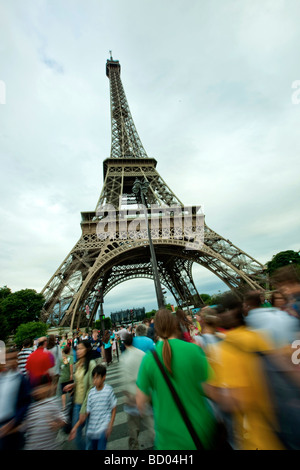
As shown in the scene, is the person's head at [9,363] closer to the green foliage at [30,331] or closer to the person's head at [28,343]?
the person's head at [28,343]

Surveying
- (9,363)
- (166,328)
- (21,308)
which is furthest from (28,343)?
(21,308)

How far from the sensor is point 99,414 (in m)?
2.37

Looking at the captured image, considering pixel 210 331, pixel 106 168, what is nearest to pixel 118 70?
pixel 106 168

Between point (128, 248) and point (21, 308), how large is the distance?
14.4 metres

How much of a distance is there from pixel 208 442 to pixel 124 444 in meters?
2.66

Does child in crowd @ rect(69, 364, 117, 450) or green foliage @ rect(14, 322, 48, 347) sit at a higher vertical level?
child in crowd @ rect(69, 364, 117, 450)

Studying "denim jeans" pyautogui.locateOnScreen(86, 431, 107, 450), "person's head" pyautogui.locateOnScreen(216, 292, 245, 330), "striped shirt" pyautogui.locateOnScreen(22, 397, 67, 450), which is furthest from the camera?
"denim jeans" pyautogui.locateOnScreen(86, 431, 107, 450)

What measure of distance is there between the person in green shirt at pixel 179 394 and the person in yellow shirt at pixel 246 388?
141 millimetres

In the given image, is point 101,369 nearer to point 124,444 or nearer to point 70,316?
point 124,444

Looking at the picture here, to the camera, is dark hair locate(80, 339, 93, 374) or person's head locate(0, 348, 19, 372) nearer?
person's head locate(0, 348, 19, 372)

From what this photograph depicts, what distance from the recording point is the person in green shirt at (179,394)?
1.35 m

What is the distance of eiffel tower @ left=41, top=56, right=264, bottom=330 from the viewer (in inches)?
674

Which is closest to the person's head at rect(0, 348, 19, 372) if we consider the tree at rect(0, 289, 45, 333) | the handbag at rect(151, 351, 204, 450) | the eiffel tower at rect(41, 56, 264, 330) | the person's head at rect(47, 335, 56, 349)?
the person's head at rect(47, 335, 56, 349)

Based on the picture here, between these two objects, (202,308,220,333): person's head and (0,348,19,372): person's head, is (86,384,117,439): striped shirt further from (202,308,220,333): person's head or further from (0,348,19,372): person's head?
(202,308,220,333): person's head
